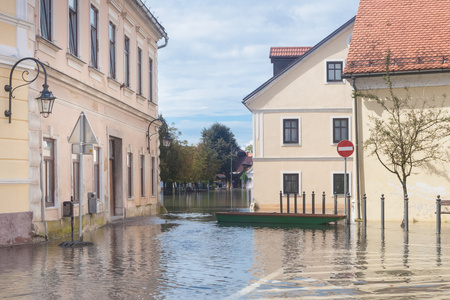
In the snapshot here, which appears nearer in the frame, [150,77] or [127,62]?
[127,62]

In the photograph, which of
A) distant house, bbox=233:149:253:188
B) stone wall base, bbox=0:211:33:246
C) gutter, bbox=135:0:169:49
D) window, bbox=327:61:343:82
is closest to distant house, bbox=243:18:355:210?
window, bbox=327:61:343:82

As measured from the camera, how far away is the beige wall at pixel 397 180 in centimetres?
2205

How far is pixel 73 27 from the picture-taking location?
19531 mm

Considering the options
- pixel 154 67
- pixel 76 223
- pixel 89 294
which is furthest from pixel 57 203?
pixel 154 67

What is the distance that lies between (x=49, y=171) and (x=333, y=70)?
23091 mm

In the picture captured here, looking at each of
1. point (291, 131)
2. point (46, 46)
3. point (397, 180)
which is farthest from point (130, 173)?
point (291, 131)

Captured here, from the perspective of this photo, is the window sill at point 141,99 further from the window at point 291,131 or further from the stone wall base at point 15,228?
the stone wall base at point 15,228

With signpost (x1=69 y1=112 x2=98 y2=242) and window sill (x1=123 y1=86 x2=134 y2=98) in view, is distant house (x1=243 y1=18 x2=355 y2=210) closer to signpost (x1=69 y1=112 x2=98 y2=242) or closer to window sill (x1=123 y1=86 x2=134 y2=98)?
window sill (x1=123 y1=86 x2=134 y2=98)

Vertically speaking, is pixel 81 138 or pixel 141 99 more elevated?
pixel 141 99

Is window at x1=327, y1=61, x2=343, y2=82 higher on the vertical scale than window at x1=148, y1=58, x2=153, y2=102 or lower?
higher

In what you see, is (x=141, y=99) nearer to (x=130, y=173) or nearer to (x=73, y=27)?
(x=130, y=173)

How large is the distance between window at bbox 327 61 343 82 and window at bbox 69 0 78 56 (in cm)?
2010

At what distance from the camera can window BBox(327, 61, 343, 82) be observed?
36938 millimetres

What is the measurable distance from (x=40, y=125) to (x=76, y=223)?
369 centimetres
